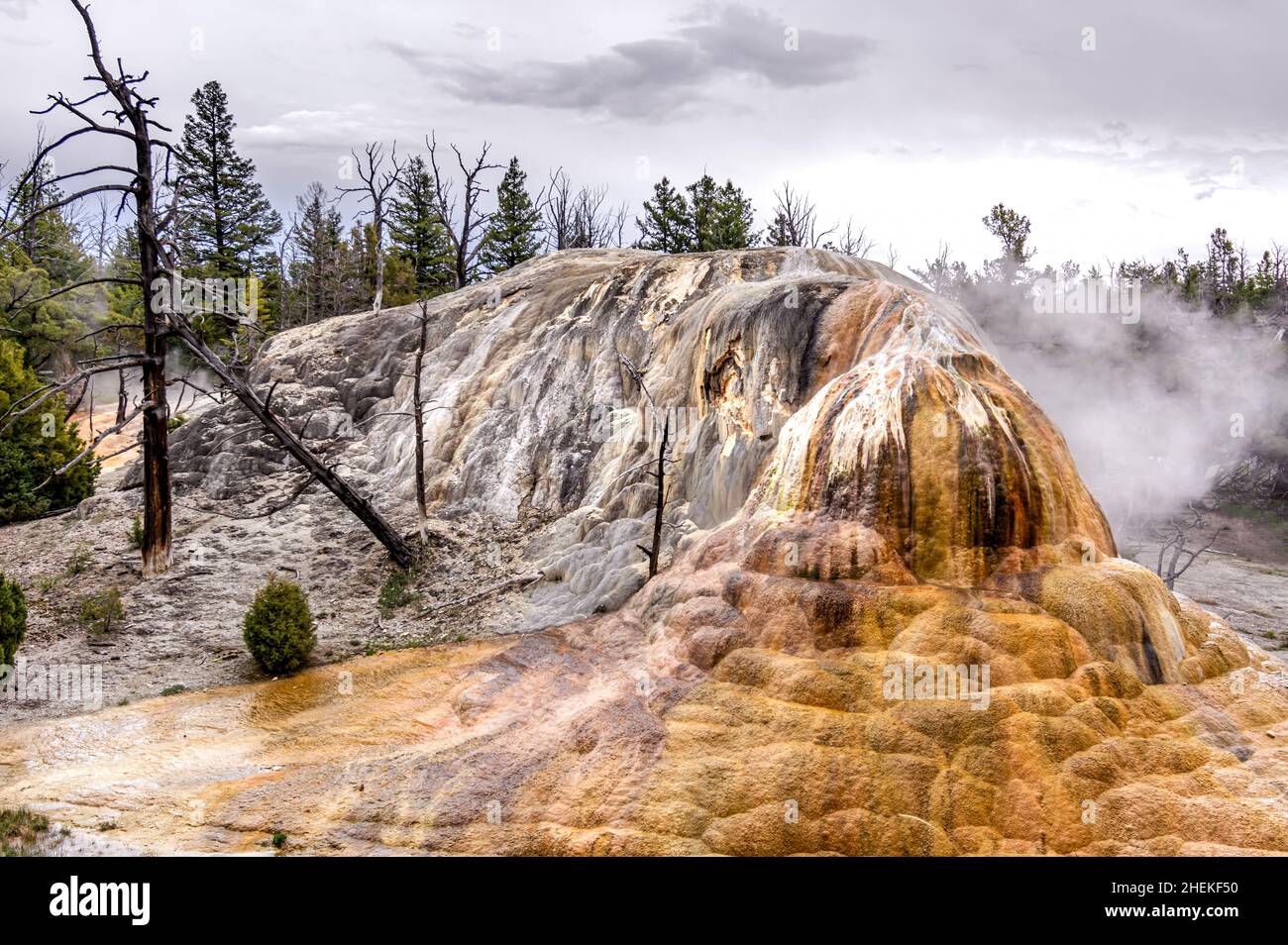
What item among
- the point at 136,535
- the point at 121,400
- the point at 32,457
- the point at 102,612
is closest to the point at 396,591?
the point at 102,612

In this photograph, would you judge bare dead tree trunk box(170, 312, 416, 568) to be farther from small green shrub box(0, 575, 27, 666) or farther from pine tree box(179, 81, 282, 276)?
pine tree box(179, 81, 282, 276)

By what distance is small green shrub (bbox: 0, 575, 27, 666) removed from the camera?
1287 centimetres

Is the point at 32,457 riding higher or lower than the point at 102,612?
higher

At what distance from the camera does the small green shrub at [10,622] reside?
507 inches

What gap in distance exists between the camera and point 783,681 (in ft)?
32.5

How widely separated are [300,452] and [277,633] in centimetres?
428

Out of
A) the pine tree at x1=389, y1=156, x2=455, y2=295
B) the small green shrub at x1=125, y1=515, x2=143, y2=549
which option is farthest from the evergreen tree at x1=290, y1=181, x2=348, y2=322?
the small green shrub at x1=125, y1=515, x2=143, y2=549

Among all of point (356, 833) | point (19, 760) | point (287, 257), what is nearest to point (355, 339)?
point (19, 760)

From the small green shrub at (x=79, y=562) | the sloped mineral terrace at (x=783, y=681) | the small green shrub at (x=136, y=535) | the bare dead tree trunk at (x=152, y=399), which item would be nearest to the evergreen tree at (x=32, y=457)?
the small green shrub at (x=136, y=535)

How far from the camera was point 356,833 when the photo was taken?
880cm

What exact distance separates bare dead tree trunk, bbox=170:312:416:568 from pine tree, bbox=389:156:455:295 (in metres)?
28.2

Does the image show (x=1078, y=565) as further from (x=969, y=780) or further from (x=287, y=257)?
(x=287, y=257)

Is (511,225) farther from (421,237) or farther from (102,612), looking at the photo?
(102,612)

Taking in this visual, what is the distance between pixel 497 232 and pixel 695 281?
26164 mm
